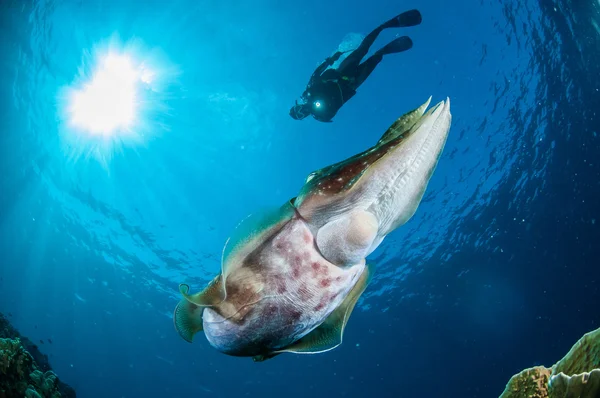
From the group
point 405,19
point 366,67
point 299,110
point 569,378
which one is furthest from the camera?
point 299,110

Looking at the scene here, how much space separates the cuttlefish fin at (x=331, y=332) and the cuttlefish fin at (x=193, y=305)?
1.49ft

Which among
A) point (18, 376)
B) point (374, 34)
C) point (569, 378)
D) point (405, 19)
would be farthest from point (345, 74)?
point (18, 376)

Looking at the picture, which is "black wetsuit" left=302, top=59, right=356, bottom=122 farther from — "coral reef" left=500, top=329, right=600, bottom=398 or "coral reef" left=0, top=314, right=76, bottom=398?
"coral reef" left=0, top=314, right=76, bottom=398

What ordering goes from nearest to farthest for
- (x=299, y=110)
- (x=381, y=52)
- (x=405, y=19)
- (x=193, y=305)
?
(x=193, y=305) < (x=405, y=19) < (x=381, y=52) < (x=299, y=110)

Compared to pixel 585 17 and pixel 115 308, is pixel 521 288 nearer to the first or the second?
pixel 585 17

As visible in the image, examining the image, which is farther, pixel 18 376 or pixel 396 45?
pixel 396 45

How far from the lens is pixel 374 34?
8.68 meters

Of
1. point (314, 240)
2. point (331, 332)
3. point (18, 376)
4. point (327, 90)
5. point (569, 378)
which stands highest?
point (327, 90)

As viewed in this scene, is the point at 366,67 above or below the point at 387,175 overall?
above

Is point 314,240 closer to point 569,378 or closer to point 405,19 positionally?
point 569,378

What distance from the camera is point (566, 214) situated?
20.7 metres

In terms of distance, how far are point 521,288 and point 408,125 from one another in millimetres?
30706

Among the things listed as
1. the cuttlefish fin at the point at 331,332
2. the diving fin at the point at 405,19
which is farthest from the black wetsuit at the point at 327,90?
the cuttlefish fin at the point at 331,332

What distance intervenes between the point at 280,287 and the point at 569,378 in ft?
8.05
